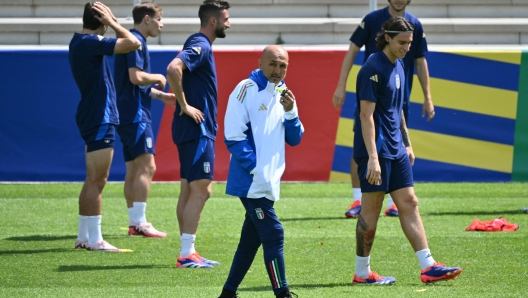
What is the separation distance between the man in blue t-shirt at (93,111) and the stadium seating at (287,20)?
8.62m

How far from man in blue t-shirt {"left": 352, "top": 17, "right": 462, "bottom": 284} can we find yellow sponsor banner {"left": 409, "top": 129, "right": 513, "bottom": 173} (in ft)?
18.7

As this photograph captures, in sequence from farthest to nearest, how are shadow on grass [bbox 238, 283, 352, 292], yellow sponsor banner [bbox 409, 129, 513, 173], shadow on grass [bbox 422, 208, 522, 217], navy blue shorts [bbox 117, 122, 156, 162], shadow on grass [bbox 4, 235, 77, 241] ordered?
yellow sponsor banner [bbox 409, 129, 513, 173], shadow on grass [bbox 422, 208, 522, 217], navy blue shorts [bbox 117, 122, 156, 162], shadow on grass [bbox 4, 235, 77, 241], shadow on grass [bbox 238, 283, 352, 292]

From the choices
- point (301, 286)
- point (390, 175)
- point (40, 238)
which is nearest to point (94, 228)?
point (40, 238)

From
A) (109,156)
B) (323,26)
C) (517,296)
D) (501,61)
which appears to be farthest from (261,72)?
(323,26)

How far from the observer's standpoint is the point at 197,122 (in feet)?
24.4

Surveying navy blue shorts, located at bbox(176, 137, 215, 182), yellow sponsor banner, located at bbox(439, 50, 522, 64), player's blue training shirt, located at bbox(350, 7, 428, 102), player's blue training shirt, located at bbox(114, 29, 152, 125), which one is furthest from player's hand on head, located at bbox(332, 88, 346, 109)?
yellow sponsor banner, located at bbox(439, 50, 522, 64)

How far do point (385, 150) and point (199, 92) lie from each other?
5.82 feet

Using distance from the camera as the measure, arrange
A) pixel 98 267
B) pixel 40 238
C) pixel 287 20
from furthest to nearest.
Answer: pixel 287 20, pixel 40 238, pixel 98 267

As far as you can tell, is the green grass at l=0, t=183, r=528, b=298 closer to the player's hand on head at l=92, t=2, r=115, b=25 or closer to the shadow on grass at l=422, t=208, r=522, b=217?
the shadow on grass at l=422, t=208, r=522, b=217

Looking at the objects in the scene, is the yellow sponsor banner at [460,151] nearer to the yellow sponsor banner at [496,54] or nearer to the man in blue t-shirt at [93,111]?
the yellow sponsor banner at [496,54]

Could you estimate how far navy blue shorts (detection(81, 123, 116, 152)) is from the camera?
26.6 feet

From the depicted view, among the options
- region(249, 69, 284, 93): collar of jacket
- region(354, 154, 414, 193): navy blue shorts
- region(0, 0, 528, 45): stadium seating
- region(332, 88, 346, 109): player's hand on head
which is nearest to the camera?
region(249, 69, 284, 93): collar of jacket

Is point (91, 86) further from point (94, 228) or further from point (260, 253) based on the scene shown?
point (260, 253)

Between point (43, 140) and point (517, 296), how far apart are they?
8.04 metres
